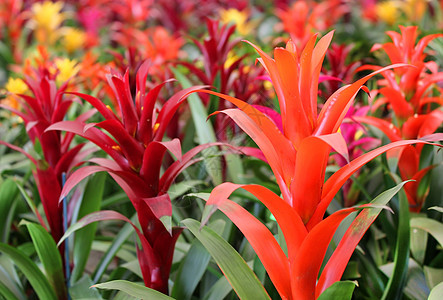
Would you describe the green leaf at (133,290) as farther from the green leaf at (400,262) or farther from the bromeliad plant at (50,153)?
the green leaf at (400,262)

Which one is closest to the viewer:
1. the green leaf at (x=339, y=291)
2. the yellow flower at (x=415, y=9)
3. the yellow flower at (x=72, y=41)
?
the green leaf at (x=339, y=291)

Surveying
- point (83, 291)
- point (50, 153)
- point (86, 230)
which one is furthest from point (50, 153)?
point (83, 291)

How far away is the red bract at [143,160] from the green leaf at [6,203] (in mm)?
557

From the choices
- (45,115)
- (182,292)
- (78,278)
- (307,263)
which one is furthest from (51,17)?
(307,263)

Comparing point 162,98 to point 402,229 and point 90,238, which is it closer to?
point 90,238

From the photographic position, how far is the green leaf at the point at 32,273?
46.4 inches

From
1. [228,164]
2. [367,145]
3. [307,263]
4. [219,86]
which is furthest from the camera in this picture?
[219,86]

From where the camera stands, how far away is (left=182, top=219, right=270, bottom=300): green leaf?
3.07 feet

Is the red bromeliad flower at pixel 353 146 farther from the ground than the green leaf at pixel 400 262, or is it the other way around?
the red bromeliad flower at pixel 353 146

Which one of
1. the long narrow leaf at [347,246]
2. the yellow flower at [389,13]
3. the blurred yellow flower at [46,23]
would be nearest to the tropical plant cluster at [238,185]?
the long narrow leaf at [347,246]

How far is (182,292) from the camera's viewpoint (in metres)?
1.17

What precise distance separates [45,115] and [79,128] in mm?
345

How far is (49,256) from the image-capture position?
4.02 feet

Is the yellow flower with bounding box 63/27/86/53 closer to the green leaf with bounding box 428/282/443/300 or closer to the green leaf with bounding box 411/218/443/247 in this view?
the green leaf with bounding box 411/218/443/247
